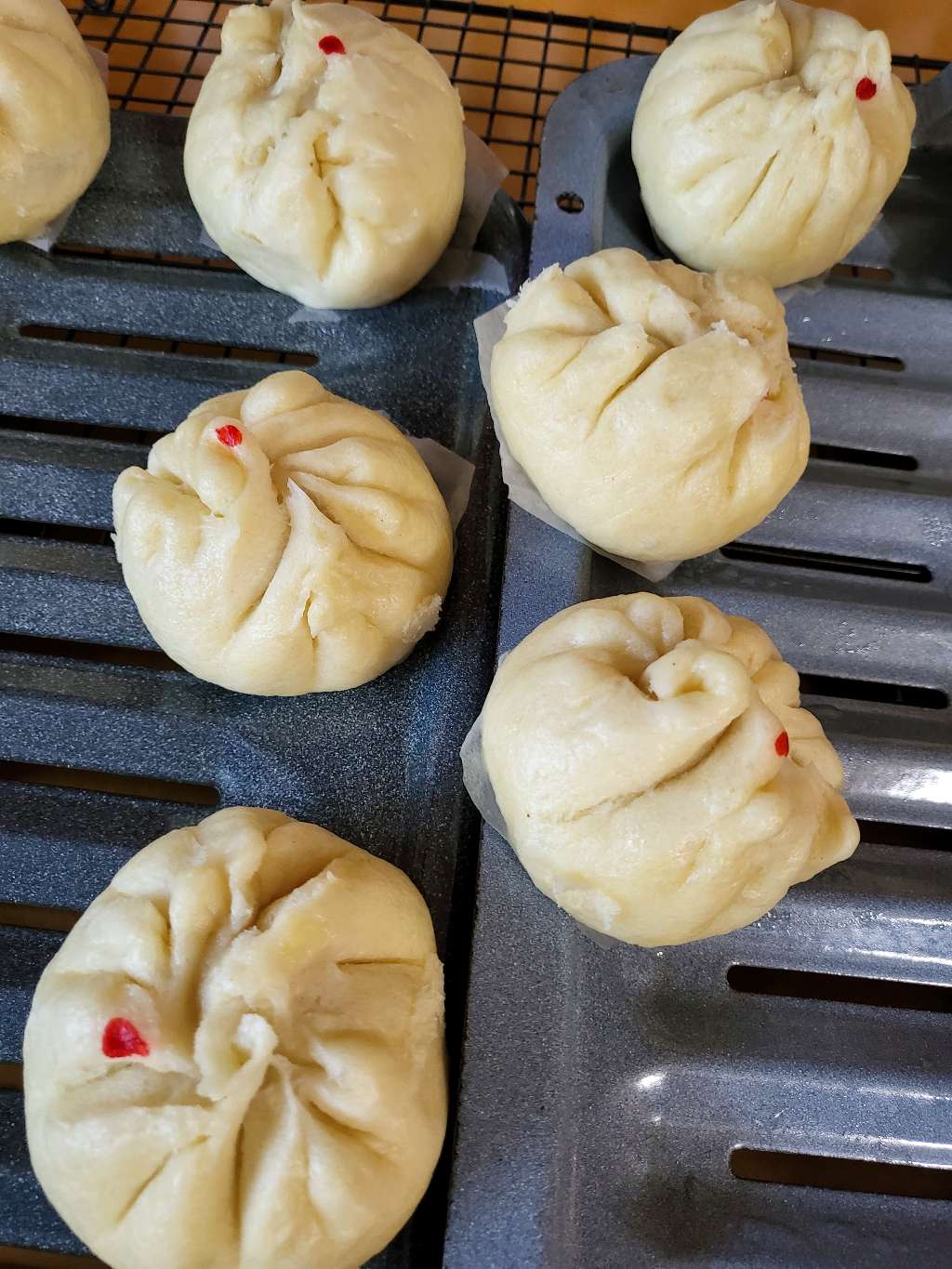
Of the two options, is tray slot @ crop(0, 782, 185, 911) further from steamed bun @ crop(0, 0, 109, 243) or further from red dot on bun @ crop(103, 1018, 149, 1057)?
steamed bun @ crop(0, 0, 109, 243)

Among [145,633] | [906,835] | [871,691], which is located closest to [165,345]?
[145,633]

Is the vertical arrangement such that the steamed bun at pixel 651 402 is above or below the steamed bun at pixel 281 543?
above

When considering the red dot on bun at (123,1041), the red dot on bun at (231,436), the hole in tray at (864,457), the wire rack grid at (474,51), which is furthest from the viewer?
the wire rack grid at (474,51)

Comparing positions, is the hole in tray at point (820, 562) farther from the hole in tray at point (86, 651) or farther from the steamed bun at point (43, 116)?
the steamed bun at point (43, 116)

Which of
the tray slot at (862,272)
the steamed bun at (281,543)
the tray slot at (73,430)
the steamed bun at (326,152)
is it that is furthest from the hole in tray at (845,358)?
the tray slot at (73,430)

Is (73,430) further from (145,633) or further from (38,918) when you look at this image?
(38,918)

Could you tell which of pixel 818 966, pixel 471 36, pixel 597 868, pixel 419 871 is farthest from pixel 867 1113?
pixel 471 36
